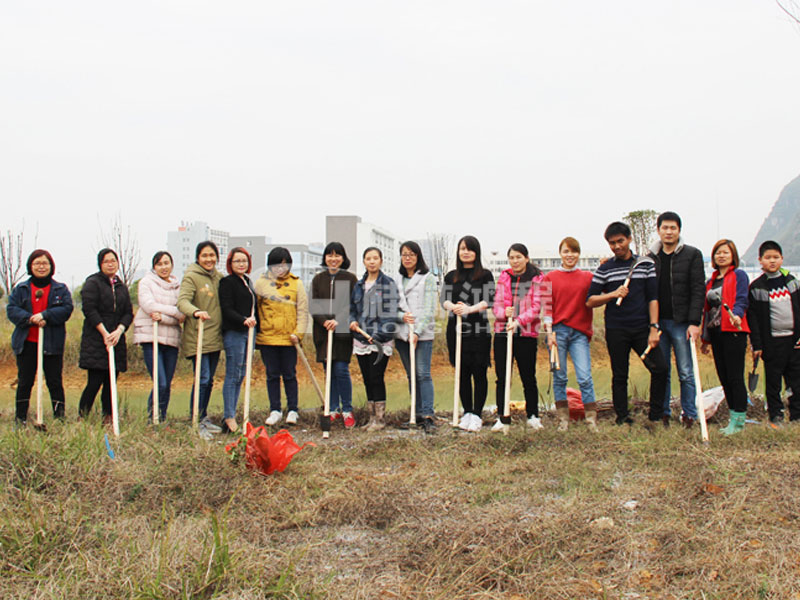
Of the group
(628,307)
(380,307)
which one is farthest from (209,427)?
(628,307)

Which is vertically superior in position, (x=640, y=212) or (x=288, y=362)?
(x=640, y=212)

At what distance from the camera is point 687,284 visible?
5332mm

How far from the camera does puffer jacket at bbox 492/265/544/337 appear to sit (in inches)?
223

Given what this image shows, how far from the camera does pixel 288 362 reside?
6219mm

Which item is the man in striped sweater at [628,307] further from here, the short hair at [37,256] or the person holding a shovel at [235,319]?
the short hair at [37,256]

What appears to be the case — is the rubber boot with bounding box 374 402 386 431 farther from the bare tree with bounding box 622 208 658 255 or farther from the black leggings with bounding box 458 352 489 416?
the bare tree with bounding box 622 208 658 255

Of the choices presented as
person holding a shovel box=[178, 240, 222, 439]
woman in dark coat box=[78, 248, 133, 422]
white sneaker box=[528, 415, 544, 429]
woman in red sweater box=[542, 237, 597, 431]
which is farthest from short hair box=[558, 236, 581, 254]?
woman in dark coat box=[78, 248, 133, 422]

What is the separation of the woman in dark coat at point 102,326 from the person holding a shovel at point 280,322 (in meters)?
1.23

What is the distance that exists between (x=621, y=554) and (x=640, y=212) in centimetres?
1634

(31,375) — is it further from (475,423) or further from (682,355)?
(682,355)

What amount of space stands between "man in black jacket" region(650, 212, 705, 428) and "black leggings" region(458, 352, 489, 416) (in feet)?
5.10

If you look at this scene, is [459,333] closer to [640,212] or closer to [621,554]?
[621,554]

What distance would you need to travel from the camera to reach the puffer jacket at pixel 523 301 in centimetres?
566

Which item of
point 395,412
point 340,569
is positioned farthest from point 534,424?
point 340,569
